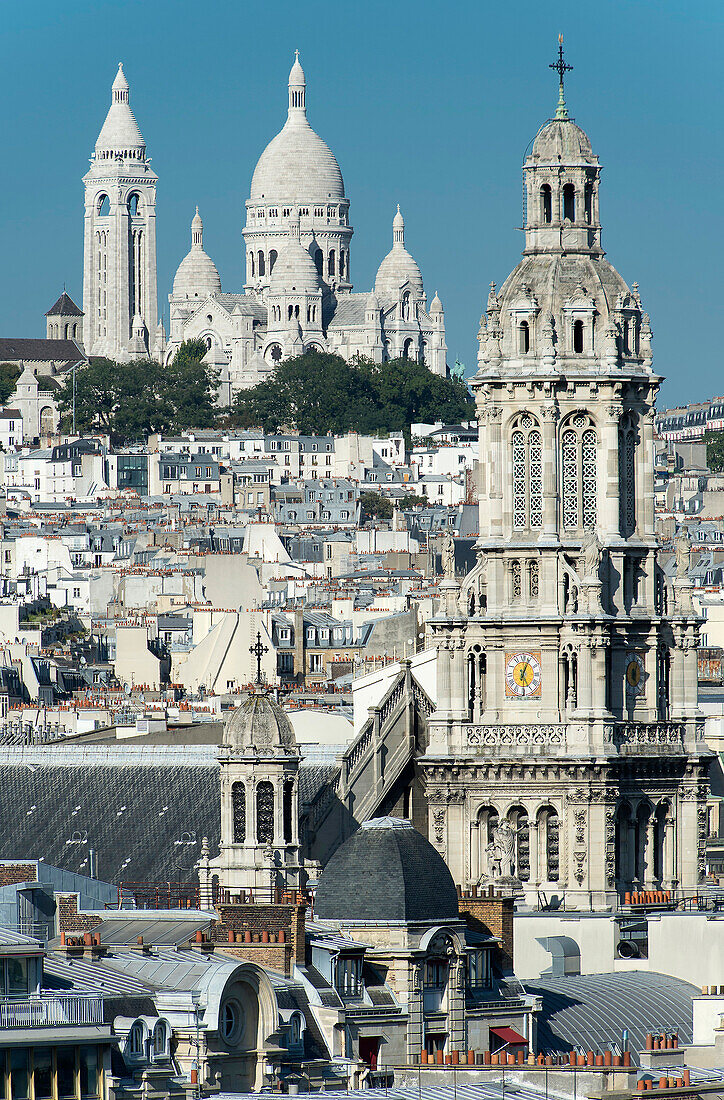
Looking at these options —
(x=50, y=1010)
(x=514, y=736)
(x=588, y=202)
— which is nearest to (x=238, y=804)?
(x=514, y=736)

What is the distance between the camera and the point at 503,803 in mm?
67312

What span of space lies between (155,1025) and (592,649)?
22948 millimetres

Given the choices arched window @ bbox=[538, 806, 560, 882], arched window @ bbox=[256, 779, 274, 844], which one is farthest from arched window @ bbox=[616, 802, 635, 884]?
arched window @ bbox=[256, 779, 274, 844]

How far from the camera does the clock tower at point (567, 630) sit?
67.0 metres

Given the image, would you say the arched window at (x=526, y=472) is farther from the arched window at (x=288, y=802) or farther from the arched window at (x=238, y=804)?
the arched window at (x=238, y=804)

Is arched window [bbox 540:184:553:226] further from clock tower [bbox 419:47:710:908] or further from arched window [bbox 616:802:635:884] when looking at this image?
arched window [bbox 616:802:635:884]

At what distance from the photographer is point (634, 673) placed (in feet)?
222

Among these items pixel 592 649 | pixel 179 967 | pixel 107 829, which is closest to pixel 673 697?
pixel 592 649

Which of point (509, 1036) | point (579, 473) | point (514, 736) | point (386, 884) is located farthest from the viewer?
point (579, 473)

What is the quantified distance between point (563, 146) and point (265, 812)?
587 inches

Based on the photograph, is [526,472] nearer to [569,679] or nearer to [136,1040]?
[569,679]

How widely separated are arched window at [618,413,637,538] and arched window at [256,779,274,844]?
32.9 ft

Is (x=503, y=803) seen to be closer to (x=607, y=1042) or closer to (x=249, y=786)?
(x=249, y=786)

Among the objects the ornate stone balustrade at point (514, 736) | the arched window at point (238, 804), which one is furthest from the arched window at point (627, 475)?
the arched window at point (238, 804)
